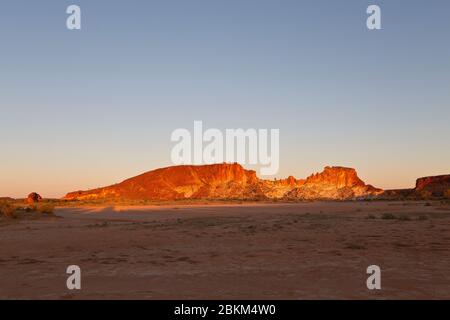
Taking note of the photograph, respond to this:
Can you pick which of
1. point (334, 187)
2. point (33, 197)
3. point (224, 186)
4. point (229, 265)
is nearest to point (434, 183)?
point (334, 187)

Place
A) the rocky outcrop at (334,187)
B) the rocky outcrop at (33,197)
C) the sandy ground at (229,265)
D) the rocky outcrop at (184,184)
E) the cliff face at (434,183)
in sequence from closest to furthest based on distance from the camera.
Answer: the sandy ground at (229,265) → the rocky outcrop at (33,197) → the cliff face at (434,183) → the rocky outcrop at (334,187) → the rocky outcrop at (184,184)

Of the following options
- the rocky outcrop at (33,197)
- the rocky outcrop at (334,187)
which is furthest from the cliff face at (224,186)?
the rocky outcrop at (33,197)

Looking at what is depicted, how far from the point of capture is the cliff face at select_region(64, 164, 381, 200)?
401 ft

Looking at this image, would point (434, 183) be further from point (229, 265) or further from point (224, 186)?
point (229, 265)

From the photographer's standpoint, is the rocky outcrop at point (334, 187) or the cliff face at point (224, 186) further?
the cliff face at point (224, 186)

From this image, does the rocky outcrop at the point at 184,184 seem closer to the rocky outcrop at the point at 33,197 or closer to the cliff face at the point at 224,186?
the cliff face at the point at 224,186

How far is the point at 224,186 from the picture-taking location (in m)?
132

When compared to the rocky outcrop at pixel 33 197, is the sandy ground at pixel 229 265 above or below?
above

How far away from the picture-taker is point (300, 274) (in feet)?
29.5

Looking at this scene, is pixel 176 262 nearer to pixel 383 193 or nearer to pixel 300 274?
pixel 300 274

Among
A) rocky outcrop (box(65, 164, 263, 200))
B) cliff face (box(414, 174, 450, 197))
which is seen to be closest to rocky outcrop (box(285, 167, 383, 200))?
cliff face (box(414, 174, 450, 197))

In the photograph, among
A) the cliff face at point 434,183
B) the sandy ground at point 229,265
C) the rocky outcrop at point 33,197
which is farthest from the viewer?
the cliff face at point 434,183

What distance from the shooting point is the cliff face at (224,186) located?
12227 cm

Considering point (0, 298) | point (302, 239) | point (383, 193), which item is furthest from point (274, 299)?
point (383, 193)
